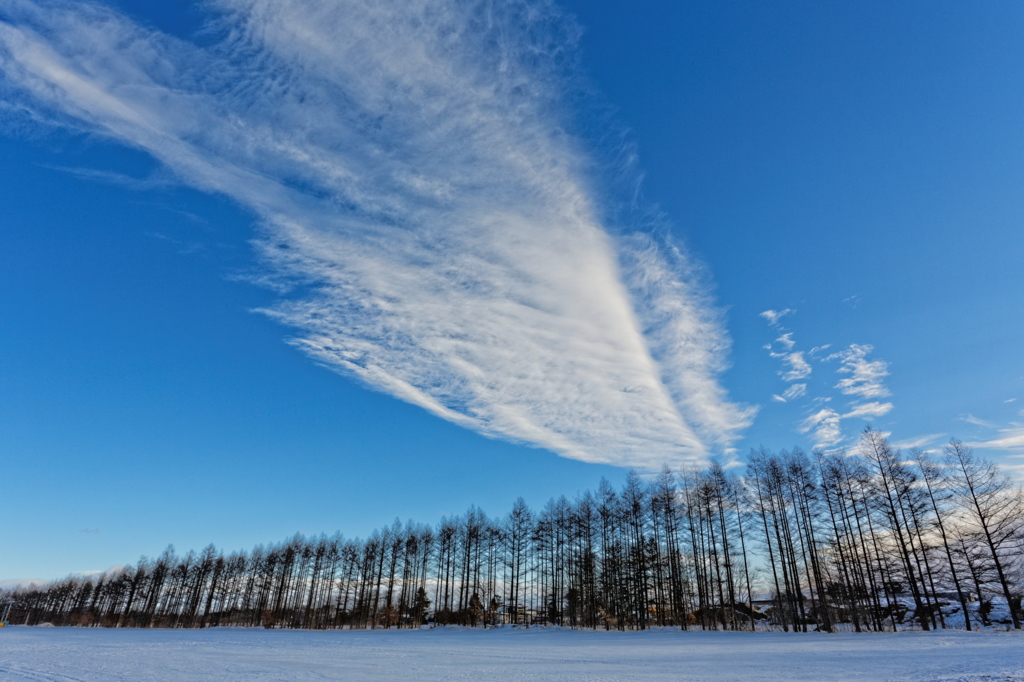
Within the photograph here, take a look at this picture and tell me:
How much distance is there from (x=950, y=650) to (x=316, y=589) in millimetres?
78396

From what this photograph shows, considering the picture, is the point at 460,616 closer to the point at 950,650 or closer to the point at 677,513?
the point at 677,513

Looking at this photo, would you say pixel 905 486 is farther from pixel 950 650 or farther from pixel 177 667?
pixel 177 667

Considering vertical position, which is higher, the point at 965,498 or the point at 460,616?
the point at 965,498

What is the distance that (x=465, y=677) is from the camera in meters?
10.5

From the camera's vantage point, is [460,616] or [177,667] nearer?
[177,667]

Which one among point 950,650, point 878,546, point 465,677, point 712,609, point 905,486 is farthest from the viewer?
point 712,609

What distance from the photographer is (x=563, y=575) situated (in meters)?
50.6

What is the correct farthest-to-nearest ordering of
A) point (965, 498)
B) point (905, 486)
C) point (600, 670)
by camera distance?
point (905, 486) → point (965, 498) → point (600, 670)

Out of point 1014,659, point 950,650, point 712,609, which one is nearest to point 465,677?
point 1014,659

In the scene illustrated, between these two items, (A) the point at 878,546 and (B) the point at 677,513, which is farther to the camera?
(B) the point at 677,513

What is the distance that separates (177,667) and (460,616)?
4507 cm

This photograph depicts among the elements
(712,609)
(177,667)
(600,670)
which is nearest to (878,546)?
(712,609)

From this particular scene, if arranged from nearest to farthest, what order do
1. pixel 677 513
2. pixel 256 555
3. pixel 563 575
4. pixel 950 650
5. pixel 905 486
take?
pixel 950 650 → pixel 905 486 → pixel 677 513 → pixel 563 575 → pixel 256 555

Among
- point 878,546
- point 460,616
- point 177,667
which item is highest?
point 878,546
